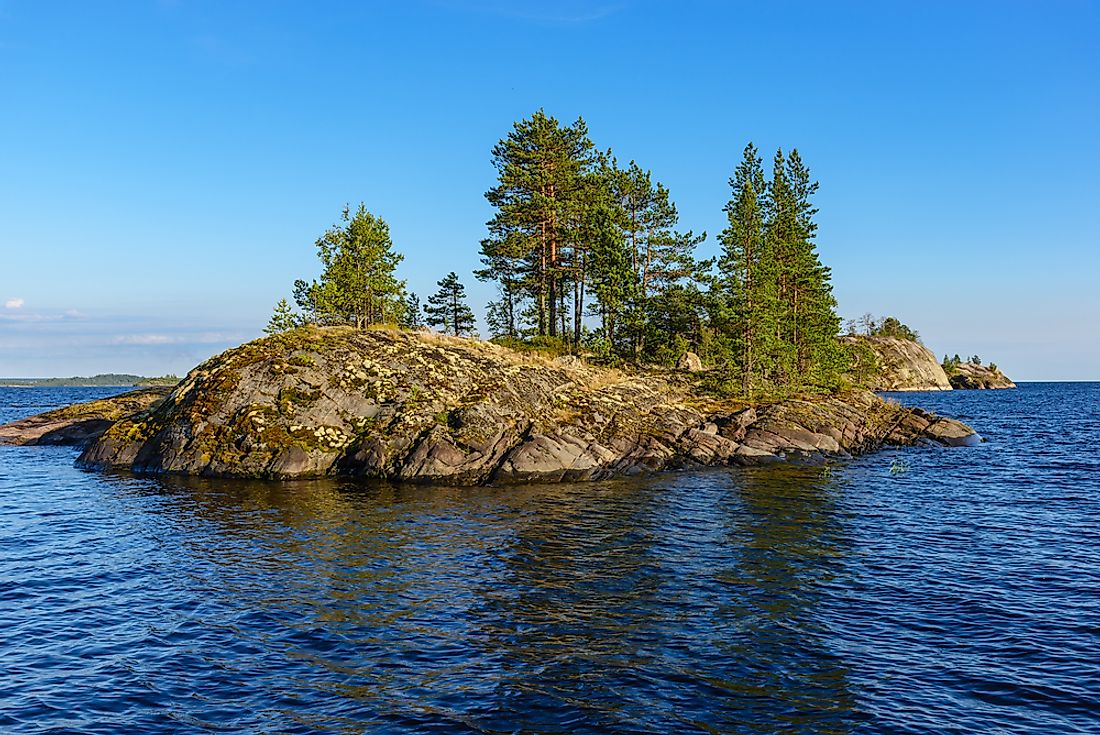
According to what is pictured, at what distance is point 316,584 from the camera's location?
71.6ft

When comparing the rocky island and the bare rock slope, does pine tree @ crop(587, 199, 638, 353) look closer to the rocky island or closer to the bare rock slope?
the bare rock slope

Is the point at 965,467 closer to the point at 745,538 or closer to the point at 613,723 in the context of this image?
the point at 745,538

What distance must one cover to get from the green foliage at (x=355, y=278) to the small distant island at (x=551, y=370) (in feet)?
0.69

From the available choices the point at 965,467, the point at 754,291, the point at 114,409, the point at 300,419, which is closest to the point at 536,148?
the point at 754,291

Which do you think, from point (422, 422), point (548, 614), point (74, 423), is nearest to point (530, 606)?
point (548, 614)

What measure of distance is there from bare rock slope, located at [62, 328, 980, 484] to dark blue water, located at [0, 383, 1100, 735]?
6.51m

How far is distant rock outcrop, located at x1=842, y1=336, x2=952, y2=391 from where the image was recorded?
180375 mm

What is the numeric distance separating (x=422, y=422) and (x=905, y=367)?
565 feet

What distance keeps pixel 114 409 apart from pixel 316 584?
61773mm

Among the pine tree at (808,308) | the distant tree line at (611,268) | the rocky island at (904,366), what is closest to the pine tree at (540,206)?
the distant tree line at (611,268)

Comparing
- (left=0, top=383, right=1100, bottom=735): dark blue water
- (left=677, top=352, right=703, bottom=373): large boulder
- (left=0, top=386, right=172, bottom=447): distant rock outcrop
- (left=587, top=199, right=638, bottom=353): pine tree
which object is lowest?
(left=0, top=383, right=1100, bottom=735): dark blue water

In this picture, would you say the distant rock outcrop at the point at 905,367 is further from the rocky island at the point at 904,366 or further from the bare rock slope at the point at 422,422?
the bare rock slope at the point at 422,422

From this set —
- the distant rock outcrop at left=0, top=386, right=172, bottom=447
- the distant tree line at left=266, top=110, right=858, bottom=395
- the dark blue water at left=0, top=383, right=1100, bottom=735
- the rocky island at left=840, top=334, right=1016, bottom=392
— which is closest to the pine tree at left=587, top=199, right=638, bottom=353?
the distant tree line at left=266, top=110, right=858, bottom=395

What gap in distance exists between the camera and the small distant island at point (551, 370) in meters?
44.0
